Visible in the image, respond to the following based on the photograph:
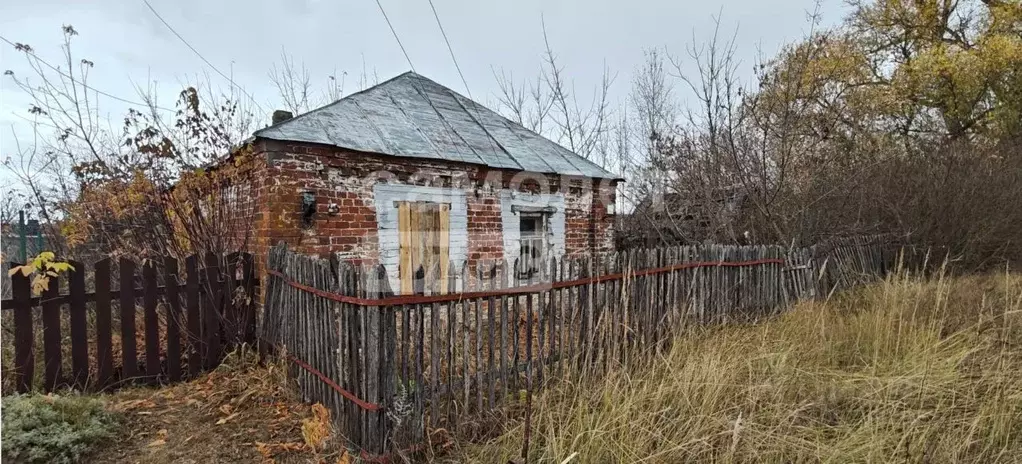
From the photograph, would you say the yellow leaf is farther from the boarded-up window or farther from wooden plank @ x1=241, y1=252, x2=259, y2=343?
the boarded-up window

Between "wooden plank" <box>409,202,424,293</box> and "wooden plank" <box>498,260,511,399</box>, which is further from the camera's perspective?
"wooden plank" <box>409,202,424,293</box>

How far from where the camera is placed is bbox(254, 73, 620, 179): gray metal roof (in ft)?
18.0

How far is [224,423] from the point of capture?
3.40 m

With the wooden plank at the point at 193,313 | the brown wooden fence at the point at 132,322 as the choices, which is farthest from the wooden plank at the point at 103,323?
the wooden plank at the point at 193,313

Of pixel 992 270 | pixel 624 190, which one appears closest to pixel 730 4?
pixel 624 190

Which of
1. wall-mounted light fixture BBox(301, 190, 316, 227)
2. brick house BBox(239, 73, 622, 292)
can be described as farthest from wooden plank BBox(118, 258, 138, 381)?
wall-mounted light fixture BBox(301, 190, 316, 227)

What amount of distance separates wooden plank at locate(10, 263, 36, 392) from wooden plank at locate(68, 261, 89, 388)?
0.23m

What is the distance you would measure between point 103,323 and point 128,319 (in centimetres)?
16

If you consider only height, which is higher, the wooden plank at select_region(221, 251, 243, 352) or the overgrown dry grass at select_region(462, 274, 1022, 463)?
the wooden plank at select_region(221, 251, 243, 352)

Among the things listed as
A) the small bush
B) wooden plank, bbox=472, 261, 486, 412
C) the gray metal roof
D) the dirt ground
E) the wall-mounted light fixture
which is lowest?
the dirt ground

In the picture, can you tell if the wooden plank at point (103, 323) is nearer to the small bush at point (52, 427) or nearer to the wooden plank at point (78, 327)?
the wooden plank at point (78, 327)

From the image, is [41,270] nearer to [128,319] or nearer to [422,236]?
[128,319]

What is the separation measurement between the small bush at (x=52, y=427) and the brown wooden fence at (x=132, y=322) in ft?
1.73

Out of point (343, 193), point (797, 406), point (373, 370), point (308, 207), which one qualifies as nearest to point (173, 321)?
point (308, 207)
